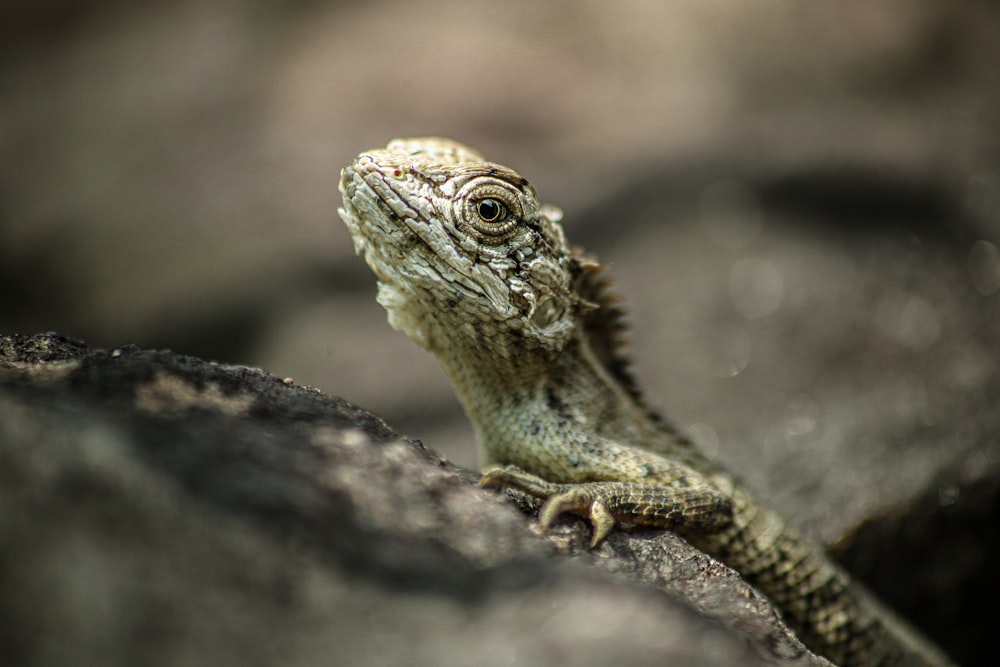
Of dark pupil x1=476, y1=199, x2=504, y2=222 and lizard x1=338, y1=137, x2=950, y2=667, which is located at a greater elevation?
dark pupil x1=476, y1=199, x2=504, y2=222

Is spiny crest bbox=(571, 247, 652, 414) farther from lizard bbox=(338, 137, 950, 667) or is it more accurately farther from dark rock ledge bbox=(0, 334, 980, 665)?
dark rock ledge bbox=(0, 334, 980, 665)

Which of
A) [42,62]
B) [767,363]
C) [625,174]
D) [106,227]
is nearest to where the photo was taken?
[767,363]

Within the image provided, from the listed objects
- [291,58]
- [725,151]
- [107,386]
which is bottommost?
[107,386]

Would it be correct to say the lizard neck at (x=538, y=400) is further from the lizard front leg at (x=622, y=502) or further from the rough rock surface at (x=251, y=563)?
the rough rock surface at (x=251, y=563)

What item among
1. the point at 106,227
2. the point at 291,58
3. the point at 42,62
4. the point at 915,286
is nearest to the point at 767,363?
the point at 915,286

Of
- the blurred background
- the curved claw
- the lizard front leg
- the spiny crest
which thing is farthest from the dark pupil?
the blurred background

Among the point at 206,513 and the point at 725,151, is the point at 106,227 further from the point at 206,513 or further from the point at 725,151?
the point at 206,513

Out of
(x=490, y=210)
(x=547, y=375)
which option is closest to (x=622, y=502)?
(x=547, y=375)
